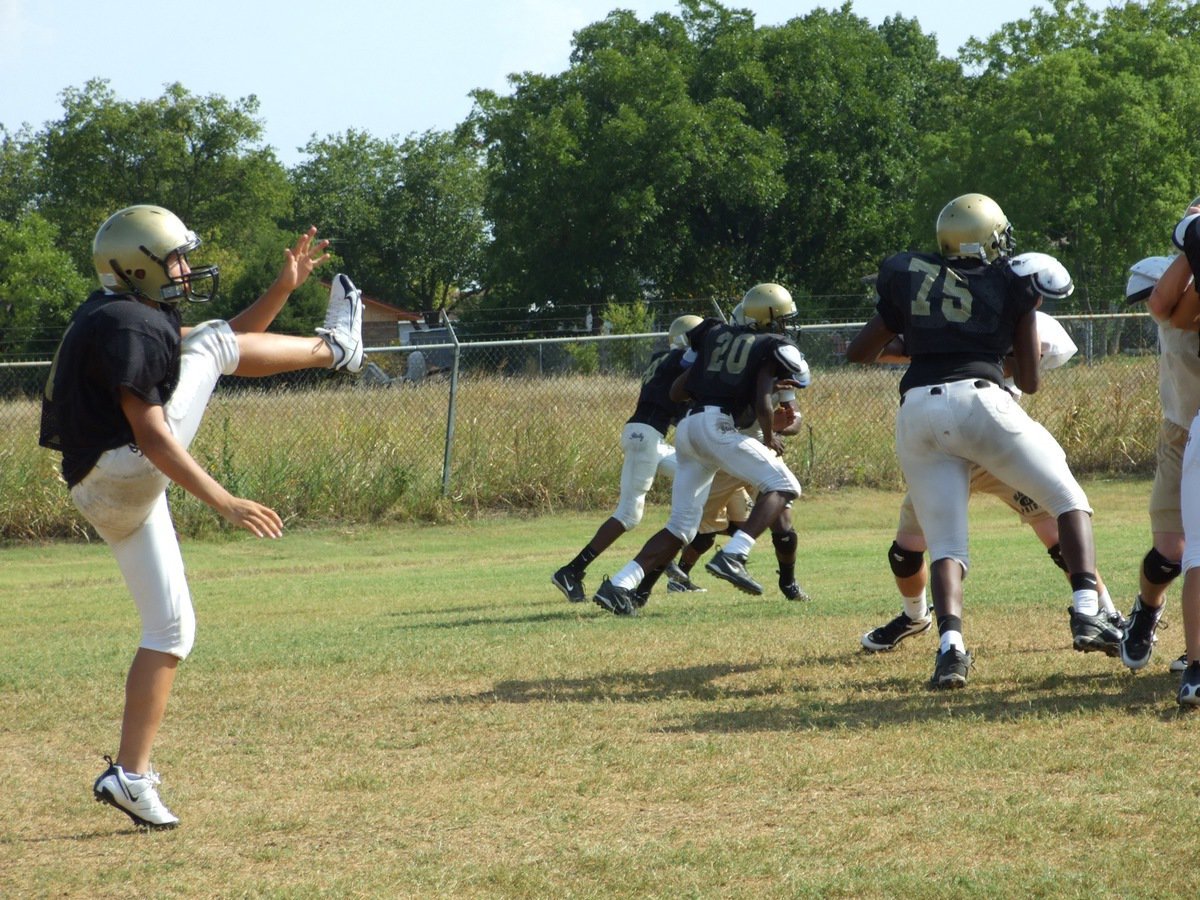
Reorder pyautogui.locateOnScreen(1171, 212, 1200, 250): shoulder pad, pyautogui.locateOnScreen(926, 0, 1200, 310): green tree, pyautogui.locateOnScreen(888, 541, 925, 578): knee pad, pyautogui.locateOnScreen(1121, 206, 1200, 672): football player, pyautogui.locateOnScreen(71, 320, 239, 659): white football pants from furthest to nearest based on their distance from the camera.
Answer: pyautogui.locateOnScreen(926, 0, 1200, 310): green tree < pyautogui.locateOnScreen(888, 541, 925, 578): knee pad < pyautogui.locateOnScreen(1121, 206, 1200, 672): football player < pyautogui.locateOnScreen(1171, 212, 1200, 250): shoulder pad < pyautogui.locateOnScreen(71, 320, 239, 659): white football pants

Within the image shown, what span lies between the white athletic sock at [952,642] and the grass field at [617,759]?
0.69 feet

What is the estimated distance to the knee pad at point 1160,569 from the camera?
21.8 feet

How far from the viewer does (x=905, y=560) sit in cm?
757

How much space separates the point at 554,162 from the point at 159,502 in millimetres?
47615

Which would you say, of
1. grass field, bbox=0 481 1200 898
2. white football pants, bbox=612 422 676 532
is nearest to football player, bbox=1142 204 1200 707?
grass field, bbox=0 481 1200 898

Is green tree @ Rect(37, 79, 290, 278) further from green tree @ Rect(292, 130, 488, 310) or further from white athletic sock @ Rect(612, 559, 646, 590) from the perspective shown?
white athletic sock @ Rect(612, 559, 646, 590)

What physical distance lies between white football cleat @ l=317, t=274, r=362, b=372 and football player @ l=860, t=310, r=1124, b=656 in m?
2.67

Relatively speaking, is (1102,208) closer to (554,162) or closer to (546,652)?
(554,162)

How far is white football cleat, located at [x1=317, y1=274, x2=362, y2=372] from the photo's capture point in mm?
5641

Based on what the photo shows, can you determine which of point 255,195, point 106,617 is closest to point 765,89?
point 255,195

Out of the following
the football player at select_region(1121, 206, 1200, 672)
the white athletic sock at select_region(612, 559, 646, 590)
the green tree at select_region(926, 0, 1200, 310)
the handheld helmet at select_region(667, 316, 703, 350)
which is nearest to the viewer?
the football player at select_region(1121, 206, 1200, 672)

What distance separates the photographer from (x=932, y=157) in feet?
173

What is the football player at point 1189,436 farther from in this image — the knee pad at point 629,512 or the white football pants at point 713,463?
the knee pad at point 629,512

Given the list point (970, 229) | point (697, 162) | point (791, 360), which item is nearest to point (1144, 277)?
point (970, 229)
